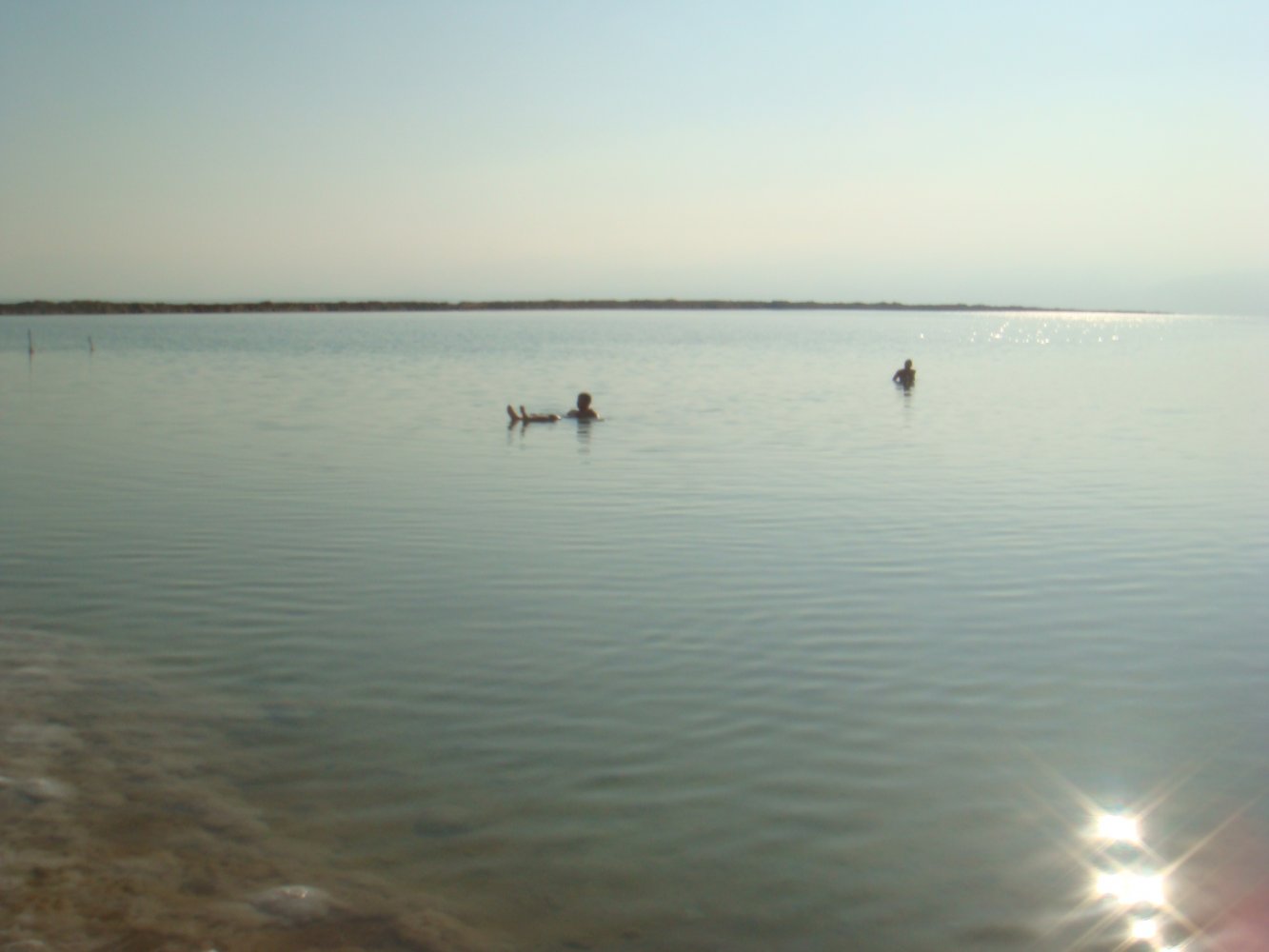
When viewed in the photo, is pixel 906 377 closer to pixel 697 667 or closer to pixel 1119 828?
pixel 697 667

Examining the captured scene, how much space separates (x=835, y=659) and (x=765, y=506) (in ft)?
25.2

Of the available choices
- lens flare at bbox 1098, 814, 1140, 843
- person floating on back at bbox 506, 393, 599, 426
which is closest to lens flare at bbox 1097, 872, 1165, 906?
lens flare at bbox 1098, 814, 1140, 843

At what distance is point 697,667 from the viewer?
947cm

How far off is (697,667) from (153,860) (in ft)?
14.4

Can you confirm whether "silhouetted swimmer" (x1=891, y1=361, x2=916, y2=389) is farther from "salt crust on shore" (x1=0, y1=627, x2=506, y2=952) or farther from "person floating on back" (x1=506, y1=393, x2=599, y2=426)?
"salt crust on shore" (x1=0, y1=627, x2=506, y2=952)

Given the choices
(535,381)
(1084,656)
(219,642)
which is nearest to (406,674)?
(219,642)

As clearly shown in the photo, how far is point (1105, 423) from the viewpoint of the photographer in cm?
3062

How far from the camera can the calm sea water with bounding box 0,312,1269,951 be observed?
6.20 m

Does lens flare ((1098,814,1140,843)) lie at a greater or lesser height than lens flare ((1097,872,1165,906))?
greater

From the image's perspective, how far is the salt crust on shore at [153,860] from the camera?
5559 mm

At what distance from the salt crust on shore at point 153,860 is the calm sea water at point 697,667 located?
0.13 meters

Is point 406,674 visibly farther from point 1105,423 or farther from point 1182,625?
point 1105,423

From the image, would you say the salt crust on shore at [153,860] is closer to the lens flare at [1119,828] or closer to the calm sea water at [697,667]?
the calm sea water at [697,667]

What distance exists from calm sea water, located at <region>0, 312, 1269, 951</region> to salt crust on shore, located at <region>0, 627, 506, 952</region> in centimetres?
13
